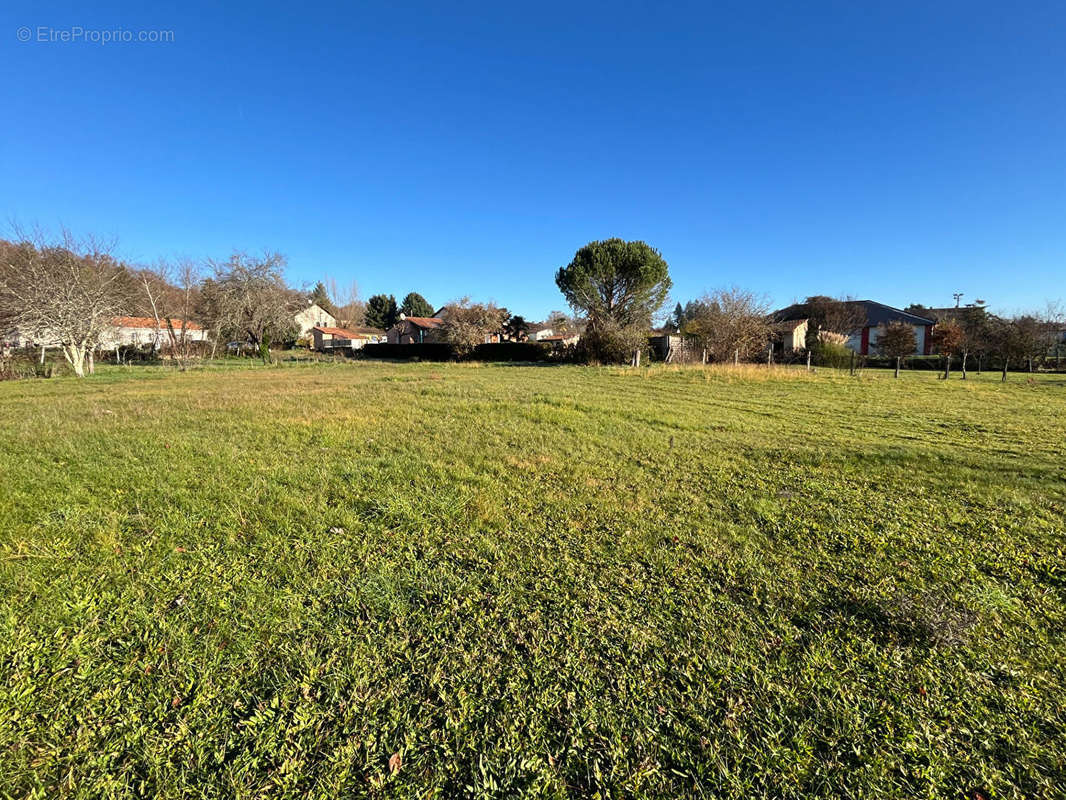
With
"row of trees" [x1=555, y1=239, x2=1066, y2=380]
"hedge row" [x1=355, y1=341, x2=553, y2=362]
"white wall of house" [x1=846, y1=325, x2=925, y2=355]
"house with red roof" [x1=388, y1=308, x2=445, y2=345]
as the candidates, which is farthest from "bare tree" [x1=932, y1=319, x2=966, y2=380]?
"house with red roof" [x1=388, y1=308, x2=445, y2=345]

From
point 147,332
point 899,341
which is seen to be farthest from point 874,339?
point 147,332

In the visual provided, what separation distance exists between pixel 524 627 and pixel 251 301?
3558 centimetres

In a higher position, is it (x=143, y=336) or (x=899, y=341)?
(x=143, y=336)

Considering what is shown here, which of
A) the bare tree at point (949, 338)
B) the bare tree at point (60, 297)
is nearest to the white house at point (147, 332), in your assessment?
the bare tree at point (60, 297)

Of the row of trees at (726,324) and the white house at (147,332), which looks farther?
the white house at (147,332)

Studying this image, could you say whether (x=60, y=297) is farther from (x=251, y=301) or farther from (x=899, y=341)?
(x=899, y=341)

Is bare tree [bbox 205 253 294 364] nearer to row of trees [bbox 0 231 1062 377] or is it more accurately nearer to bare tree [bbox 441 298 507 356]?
row of trees [bbox 0 231 1062 377]

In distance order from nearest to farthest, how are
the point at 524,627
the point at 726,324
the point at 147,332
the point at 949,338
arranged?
the point at 524,627, the point at 726,324, the point at 949,338, the point at 147,332

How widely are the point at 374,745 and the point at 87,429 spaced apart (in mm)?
7609

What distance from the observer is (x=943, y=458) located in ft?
18.5

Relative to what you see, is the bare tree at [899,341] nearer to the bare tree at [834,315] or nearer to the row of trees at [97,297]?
the bare tree at [834,315]

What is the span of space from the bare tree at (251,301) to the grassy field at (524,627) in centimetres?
2944

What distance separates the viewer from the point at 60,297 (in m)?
17.8

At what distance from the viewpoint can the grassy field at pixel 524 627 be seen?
164cm
